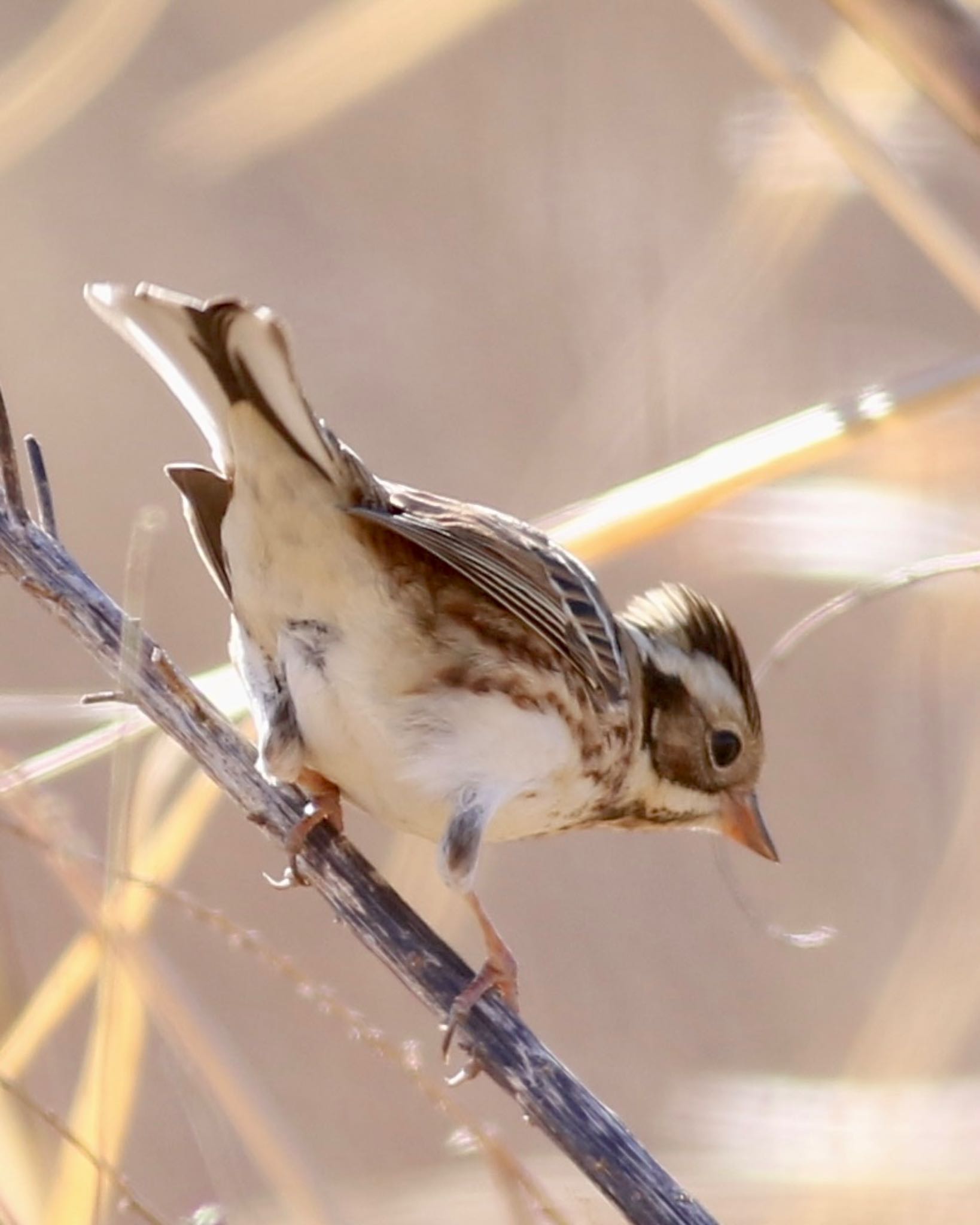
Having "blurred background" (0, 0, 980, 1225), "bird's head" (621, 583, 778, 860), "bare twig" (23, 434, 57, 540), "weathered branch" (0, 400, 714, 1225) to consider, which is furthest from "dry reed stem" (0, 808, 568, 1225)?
"bird's head" (621, 583, 778, 860)

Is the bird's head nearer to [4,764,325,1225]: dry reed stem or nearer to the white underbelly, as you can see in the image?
the white underbelly

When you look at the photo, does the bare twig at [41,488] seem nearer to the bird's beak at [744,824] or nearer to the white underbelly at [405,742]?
the white underbelly at [405,742]

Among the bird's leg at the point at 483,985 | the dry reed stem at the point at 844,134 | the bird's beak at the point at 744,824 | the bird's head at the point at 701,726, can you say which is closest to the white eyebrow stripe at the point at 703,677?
the bird's head at the point at 701,726

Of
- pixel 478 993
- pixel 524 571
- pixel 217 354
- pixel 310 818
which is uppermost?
pixel 524 571

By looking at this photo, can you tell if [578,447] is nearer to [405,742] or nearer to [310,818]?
[405,742]

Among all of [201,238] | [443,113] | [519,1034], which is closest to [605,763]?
[519,1034]

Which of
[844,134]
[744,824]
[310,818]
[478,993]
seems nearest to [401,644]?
[310,818]
